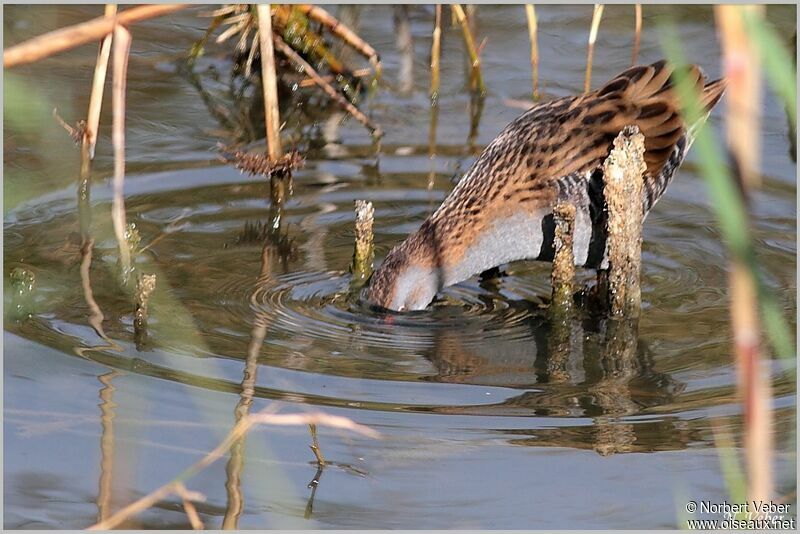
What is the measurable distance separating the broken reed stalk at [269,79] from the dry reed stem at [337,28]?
141 centimetres

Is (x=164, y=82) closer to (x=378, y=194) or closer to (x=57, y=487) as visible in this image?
(x=378, y=194)

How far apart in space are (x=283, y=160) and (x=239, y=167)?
251 mm

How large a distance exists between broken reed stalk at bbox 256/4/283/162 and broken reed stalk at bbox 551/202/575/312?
1.69 meters

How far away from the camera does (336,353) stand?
479cm

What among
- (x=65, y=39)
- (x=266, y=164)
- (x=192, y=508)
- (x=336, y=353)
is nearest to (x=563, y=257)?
(x=336, y=353)

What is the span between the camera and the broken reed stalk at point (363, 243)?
17.6 ft

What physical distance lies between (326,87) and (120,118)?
2.97m

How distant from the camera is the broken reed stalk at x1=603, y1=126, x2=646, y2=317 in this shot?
16.3ft

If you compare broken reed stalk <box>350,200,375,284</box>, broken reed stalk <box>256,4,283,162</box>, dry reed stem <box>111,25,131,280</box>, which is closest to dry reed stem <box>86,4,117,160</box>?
dry reed stem <box>111,25,131,280</box>

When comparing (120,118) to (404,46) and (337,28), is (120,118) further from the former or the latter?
(404,46)

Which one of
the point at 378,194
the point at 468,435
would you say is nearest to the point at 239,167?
the point at 378,194

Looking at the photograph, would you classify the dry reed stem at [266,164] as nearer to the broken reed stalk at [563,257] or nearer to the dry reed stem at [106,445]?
the broken reed stalk at [563,257]

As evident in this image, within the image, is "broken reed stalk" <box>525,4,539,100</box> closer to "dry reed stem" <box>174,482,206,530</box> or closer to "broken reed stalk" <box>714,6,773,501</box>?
"dry reed stem" <box>174,482,206,530</box>

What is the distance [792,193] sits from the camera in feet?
21.5
